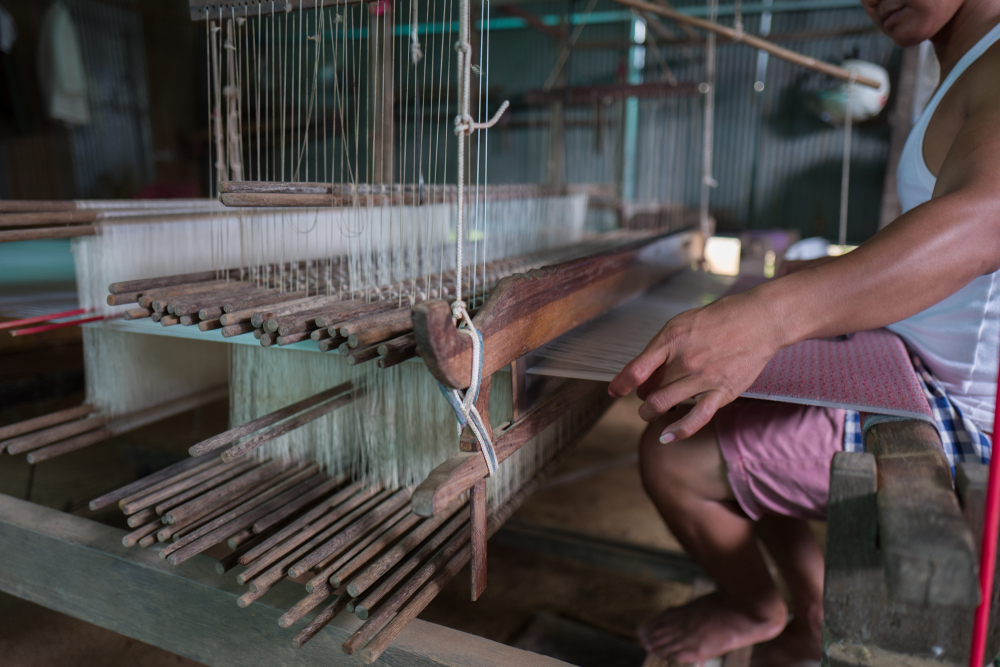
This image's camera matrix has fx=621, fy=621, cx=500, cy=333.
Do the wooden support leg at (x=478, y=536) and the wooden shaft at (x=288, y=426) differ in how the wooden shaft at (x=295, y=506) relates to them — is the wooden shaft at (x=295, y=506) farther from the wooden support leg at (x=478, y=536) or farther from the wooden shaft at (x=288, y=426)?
the wooden support leg at (x=478, y=536)

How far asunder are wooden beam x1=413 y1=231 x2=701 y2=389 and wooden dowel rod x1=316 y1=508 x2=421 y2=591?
36cm

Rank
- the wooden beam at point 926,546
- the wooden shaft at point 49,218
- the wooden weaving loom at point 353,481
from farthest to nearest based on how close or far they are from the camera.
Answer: the wooden shaft at point 49,218
the wooden weaving loom at point 353,481
the wooden beam at point 926,546

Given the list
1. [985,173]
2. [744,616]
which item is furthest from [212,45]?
[744,616]

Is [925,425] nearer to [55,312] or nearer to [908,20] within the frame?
[908,20]

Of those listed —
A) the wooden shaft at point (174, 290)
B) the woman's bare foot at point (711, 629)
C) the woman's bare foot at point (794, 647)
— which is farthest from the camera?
the woman's bare foot at point (794, 647)

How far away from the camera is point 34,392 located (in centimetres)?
216

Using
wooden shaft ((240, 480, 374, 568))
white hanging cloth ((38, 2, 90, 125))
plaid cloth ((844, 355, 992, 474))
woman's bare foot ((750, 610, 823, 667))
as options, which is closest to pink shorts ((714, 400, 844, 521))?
plaid cloth ((844, 355, 992, 474))

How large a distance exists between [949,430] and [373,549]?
3.08ft

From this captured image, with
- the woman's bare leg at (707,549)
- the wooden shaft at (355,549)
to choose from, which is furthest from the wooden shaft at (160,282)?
the woman's bare leg at (707,549)

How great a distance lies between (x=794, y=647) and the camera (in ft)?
5.04

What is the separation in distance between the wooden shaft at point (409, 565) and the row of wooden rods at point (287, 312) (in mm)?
304

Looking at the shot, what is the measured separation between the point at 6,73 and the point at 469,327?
5038 mm

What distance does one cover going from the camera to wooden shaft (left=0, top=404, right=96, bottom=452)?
1.25 meters

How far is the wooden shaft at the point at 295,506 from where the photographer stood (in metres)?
1.06
